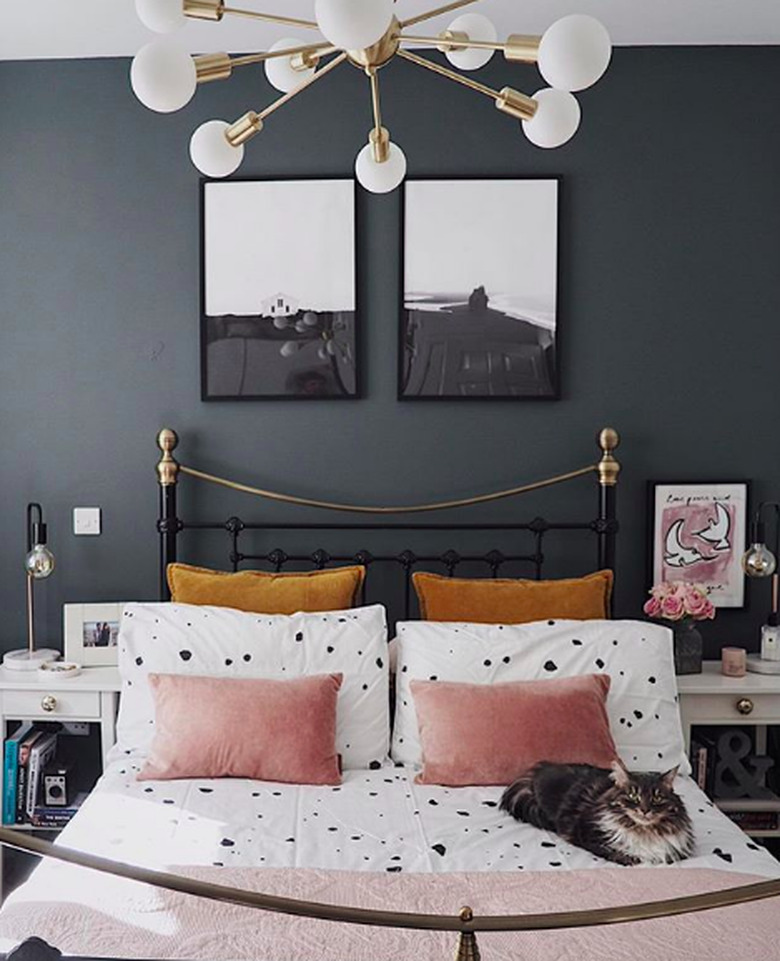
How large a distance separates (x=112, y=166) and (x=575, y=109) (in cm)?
210

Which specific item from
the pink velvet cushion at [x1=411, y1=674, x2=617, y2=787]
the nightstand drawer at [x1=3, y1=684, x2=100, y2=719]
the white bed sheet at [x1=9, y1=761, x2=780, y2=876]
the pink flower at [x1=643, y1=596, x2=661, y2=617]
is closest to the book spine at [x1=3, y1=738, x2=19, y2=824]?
the nightstand drawer at [x1=3, y1=684, x2=100, y2=719]

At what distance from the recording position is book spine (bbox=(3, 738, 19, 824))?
3059 mm

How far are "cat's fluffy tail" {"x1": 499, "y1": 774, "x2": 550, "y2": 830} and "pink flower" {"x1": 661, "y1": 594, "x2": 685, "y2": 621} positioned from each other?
0.86 m

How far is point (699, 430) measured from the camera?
3318 mm

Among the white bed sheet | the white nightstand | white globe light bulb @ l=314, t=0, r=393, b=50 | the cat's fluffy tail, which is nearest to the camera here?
white globe light bulb @ l=314, t=0, r=393, b=50

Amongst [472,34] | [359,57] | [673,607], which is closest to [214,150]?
[359,57]

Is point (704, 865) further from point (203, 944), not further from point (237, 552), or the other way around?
point (237, 552)

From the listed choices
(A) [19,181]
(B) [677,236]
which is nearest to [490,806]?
(B) [677,236]

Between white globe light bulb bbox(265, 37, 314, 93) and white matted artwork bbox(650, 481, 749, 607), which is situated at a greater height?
white globe light bulb bbox(265, 37, 314, 93)

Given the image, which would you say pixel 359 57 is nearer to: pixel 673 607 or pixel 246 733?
pixel 246 733

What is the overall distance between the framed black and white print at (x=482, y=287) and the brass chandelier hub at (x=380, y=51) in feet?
5.88

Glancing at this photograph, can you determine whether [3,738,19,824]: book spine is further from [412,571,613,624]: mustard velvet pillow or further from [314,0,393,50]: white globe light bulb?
[314,0,393,50]: white globe light bulb

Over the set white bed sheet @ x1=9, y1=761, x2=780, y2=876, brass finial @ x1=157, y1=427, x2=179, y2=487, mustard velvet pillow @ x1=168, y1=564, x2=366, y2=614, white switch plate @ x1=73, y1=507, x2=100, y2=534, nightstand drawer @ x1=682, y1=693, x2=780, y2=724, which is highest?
brass finial @ x1=157, y1=427, x2=179, y2=487

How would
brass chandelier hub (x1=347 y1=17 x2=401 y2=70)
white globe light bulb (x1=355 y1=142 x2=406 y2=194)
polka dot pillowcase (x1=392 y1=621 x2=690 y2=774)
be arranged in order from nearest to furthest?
brass chandelier hub (x1=347 y1=17 x2=401 y2=70) → white globe light bulb (x1=355 y1=142 x2=406 y2=194) → polka dot pillowcase (x1=392 y1=621 x2=690 y2=774)
